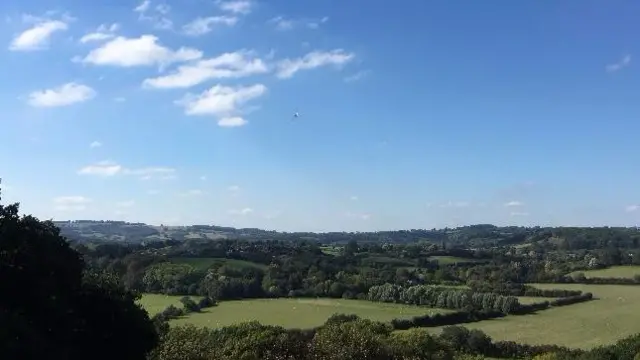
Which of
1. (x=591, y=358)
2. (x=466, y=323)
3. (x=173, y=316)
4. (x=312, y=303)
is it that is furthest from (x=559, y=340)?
(x=173, y=316)

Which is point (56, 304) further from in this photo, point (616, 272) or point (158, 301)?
point (616, 272)

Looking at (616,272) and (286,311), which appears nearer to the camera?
(286,311)

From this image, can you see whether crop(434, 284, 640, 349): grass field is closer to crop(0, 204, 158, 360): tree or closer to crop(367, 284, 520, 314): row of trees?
crop(367, 284, 520, 314): row of trees

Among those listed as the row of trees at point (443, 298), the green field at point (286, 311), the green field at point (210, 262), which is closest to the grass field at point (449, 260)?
the green field at point (210, 262)

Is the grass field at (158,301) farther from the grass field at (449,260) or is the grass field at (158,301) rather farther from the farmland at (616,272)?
the farmland at (616,272)

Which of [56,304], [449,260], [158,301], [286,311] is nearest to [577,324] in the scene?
[286,311]

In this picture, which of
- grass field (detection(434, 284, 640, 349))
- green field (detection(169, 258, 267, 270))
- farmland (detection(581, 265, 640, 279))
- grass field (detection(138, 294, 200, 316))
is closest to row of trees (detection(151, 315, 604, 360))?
grass field (detection(434, 284, 640, 349))
